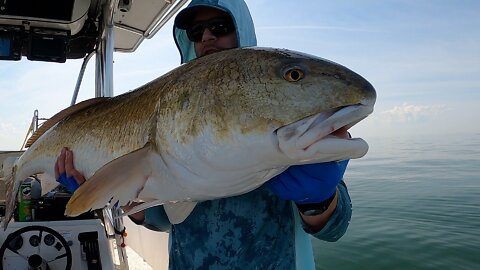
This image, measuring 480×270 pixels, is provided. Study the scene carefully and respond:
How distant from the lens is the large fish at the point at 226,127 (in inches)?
44.2

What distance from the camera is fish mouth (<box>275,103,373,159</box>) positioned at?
1087mm

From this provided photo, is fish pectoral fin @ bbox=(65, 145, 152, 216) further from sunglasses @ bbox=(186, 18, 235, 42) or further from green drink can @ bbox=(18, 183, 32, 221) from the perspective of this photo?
green drink can @ bbox=(18, 183, 32, 221)

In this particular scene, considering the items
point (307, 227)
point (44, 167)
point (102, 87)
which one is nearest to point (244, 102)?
point (307, 227)

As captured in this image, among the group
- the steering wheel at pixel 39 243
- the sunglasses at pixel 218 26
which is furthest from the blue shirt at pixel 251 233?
the steering wheel at pixel 39 243

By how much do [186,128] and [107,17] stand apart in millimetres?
3896

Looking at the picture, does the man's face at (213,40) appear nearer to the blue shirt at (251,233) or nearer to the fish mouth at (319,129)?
the blue shirt at (251,233)

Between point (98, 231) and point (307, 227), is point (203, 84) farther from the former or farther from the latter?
point (98, 231)

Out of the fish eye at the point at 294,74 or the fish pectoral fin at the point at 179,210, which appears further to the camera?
the fish pectoral fin at the point at 179,210

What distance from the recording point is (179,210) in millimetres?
1606

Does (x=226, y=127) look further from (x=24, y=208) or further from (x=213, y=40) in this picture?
(x=24, y=208)

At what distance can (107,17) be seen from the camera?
15.5 feet

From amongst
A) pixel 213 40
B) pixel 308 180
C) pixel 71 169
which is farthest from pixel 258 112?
pixel 71 169

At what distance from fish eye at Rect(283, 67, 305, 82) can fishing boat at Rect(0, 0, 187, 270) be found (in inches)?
87.7

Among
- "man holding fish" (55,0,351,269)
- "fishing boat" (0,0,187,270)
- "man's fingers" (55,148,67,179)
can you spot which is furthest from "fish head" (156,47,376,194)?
"fishing boat" (0,0,187,270)
